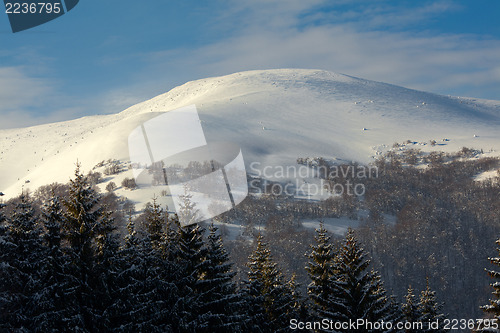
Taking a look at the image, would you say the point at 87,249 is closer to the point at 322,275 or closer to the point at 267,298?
the point at 267,298

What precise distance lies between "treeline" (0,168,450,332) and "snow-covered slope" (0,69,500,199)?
96.1 meters

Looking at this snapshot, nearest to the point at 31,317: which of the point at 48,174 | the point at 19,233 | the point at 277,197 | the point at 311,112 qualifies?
the point at 19,233

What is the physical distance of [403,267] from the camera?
3046 inches

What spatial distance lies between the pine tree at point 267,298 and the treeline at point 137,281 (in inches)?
2.1

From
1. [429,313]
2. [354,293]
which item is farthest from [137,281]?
[429,313]

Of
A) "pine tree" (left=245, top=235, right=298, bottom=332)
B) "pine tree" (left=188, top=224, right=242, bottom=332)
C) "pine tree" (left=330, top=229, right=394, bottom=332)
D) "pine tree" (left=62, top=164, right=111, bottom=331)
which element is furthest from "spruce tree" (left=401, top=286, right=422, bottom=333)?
"pine tree" (left=62, top=164, right=111, bottom=331)

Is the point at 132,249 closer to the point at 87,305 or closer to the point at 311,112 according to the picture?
the point at 87,305

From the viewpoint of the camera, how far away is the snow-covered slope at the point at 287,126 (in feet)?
420

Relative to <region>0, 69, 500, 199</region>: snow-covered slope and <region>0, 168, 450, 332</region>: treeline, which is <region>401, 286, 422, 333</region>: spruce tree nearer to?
<region>0, 168, 450, 332</region>: treeline

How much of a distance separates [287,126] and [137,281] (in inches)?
5286

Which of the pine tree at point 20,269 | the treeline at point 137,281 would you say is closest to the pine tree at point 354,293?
the treeline at point 137,281

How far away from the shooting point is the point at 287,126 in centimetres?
14862

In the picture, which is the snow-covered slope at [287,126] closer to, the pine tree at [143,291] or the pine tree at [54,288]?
the pine tree at [143,291]

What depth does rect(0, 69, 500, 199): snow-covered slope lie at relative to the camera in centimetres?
12801
